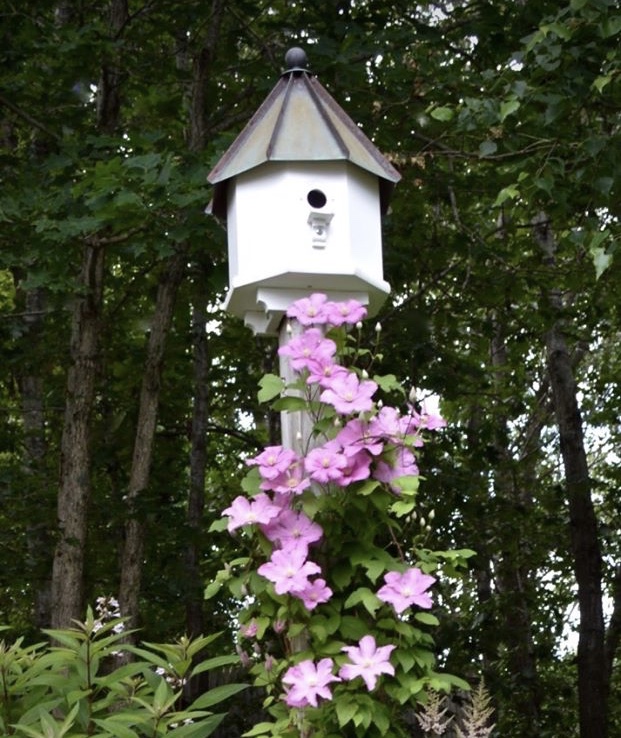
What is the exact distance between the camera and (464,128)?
15.3ft

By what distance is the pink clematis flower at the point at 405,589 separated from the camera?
2.46 metres

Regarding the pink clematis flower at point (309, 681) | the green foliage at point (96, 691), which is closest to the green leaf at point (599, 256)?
the pink clematis flower at point (309, 681)

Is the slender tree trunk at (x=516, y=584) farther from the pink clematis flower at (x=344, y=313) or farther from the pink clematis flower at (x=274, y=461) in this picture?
the pink clematis flower at (x=274, y=461)

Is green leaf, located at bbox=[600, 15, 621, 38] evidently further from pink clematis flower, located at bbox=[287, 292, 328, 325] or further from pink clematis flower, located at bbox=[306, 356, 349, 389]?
pink clematis flower, located at bbox=[306, 356, 349, 389]

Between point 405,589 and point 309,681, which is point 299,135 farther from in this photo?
point 309,681

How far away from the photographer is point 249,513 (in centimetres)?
255

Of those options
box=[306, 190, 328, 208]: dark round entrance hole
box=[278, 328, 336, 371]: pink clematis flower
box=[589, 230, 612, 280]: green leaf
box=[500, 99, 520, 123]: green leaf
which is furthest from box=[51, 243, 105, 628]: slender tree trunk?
box=[278, 328, 336, 371]: pink clematis flower

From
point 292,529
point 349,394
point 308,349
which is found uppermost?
point 308,349

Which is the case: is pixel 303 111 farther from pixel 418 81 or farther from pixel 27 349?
pixel 27 349

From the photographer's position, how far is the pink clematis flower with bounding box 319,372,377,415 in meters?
2.54

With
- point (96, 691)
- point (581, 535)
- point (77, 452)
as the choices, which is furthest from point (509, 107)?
point (581, 535)

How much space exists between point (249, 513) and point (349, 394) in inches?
13.3

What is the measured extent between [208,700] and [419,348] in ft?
15.0

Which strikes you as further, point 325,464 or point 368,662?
point 325,464
